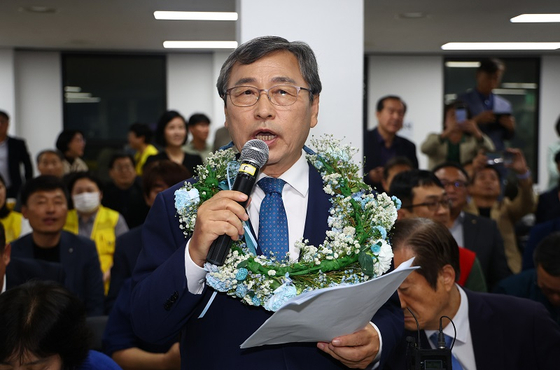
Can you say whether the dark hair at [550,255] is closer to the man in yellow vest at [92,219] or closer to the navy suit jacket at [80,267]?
the navy suit jacket at [80,267]

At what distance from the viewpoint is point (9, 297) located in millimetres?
2416

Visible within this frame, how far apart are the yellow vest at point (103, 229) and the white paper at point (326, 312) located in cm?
423

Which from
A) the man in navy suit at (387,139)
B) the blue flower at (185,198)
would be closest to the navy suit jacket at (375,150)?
the man in navy suit at (387,139)

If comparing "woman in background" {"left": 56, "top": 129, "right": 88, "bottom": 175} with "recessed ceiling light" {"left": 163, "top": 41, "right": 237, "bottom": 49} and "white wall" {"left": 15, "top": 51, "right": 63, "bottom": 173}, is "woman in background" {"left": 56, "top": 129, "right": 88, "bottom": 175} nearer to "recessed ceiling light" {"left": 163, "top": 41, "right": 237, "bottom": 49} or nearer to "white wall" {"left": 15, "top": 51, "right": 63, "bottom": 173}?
"recessed ceiling light" {"left": 163, "top": 41, "right": 237, "bottom": 49}

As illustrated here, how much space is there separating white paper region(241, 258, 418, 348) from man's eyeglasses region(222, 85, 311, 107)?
58cm

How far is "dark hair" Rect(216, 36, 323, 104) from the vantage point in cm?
197

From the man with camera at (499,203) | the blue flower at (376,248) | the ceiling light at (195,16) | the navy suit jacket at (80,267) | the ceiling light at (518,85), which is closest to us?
the blue flower at (376,248)

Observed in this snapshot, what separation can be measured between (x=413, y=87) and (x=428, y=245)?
9311 millimetres

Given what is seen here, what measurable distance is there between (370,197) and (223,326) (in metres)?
0.55

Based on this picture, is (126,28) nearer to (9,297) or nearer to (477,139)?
(477,139)

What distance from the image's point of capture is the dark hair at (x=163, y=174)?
186 inches

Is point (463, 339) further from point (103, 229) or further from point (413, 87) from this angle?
point (413, 87)

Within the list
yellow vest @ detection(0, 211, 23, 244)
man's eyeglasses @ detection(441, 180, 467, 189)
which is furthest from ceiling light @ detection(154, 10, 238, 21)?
man's eyeglasses @ detection(441, 180, 467, 189)

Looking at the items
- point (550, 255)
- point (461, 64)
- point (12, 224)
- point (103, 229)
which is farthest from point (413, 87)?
point (550, 255)
